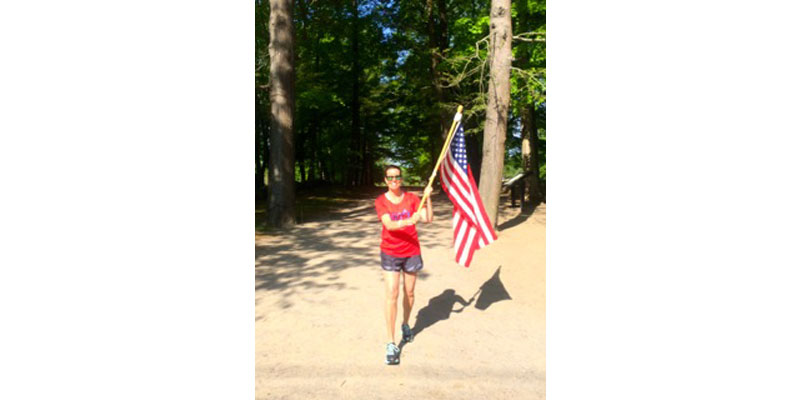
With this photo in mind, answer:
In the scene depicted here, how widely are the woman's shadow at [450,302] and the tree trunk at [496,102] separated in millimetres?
4352

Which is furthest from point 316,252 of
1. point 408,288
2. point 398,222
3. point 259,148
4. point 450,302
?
point 259,148

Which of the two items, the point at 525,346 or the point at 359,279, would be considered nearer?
the point at 525,346

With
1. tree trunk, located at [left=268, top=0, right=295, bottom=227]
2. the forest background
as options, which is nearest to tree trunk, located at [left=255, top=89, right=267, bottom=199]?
the forest background

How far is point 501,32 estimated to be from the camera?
12039mm

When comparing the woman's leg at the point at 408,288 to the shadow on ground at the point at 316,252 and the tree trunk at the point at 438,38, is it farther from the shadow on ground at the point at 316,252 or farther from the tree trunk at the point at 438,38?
the tree trunk at the point at 438,38

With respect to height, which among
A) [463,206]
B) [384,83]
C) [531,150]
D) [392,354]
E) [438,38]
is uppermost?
[438,38]

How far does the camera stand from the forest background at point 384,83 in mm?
14570

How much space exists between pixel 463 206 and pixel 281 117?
10105 mm

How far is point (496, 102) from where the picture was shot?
40.6ft

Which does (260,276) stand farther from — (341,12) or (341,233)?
(341,12)

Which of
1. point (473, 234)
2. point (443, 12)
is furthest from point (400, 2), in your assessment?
point (473, 234)

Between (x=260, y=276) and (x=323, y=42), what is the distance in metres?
21.9

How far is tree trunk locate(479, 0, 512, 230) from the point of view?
12.0m

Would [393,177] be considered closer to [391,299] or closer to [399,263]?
[399,263]
